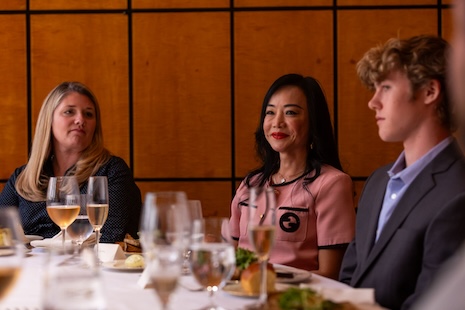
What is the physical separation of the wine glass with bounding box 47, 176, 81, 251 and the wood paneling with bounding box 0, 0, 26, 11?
2.67 meters

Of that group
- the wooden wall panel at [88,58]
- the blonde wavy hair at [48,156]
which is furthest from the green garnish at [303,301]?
the wooden wall panel at [88,58]

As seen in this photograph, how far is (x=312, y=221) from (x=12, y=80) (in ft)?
8.46

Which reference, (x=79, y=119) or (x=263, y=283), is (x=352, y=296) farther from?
(x=79, y=119)

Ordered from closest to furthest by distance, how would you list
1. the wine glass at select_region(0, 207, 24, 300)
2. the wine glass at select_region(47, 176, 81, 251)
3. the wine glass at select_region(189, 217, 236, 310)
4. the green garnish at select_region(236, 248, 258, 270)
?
the wine glass at select_region(0, 207, 24, 300)
the wine glass at select_region(189, 217, 236, 310)
the green garnish at select_region(236, 248, 258, 270)
the wine glass at select_region(47, 176, 81, 251)

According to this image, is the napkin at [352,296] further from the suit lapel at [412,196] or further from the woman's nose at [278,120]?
the woman's nose at [278,120]

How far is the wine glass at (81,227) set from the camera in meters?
2.36

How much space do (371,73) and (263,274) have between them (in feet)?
2.96

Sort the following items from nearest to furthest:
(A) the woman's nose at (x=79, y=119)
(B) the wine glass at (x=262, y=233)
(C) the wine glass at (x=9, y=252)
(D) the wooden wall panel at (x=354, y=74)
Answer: (C) the wine glass at (x=9, y=252), (B) the wine glass at (x=262, y=233), (A) the woman's nose at (x=79, y=119), (D) the wooden wall panel at (x=354, y=74)

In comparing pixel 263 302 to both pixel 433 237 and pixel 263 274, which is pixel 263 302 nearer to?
pixel 263 274

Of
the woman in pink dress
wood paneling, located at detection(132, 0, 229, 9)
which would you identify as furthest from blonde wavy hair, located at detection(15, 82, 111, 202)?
wood paneling, located at detection(132, 0, 229, 9)

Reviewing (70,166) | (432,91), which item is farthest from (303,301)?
(70,166)

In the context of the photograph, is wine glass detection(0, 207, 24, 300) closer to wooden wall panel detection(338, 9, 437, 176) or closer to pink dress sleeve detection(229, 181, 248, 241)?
pink dress sleeve detection(229, 181, 248, 241)

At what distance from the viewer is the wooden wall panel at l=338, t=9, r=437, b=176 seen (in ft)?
15.2

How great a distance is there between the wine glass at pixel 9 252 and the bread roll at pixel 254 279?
63cm
